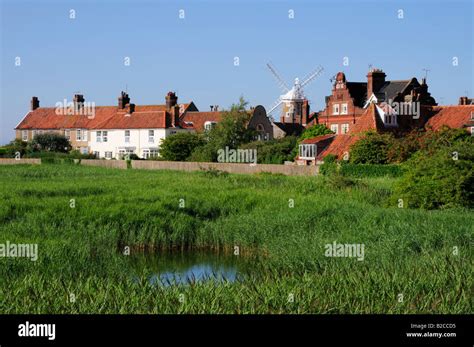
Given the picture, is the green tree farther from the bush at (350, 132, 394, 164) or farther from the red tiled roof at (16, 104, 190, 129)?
the bush at (350, 132, 394, 164)


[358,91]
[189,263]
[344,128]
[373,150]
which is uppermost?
[358,91]

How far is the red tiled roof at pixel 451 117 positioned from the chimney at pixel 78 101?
44.2 m

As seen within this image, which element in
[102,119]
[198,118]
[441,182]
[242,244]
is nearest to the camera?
[242,244]

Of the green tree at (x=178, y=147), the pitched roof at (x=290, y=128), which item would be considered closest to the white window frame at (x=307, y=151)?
the green tree at (x=178, y=147)

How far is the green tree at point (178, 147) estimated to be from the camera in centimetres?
7156

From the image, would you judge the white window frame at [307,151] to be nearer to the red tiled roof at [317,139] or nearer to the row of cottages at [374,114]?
the row of cottages at [374,114]

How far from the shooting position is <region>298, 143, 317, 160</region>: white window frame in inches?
2467

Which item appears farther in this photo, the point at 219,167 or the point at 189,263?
the point at 219,167

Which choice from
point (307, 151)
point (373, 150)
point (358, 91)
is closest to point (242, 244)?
point (373, 150)

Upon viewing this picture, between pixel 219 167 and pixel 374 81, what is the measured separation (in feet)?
71.4

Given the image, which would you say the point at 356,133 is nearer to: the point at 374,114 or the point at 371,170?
the point at 374,114

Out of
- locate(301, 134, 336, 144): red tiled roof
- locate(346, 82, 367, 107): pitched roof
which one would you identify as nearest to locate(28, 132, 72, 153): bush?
locate(301, 134, 336, 144): red tiled roof

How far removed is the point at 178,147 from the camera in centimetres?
7181
